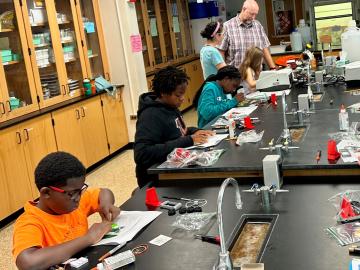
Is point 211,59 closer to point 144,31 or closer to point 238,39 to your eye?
point 238,39

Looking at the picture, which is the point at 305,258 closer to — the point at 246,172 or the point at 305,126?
the point at 246,172

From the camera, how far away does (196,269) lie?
59.6 inches

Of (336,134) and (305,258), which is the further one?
(336,134)

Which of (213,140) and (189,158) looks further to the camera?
(213,140)

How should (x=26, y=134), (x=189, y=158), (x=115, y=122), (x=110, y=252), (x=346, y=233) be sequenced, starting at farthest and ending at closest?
(x=115, y=122)
(x=26, y=134)
(x=189, y=158)
(x=110, y=252)
(x=346, y=233)

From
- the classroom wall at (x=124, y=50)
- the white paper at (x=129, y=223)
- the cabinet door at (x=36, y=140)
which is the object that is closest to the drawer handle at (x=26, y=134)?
the cabinet door at (x=36, y=140)

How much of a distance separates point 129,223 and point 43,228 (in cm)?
35

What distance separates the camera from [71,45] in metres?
5.18

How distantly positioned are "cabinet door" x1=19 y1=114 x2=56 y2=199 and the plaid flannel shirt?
1.95 m

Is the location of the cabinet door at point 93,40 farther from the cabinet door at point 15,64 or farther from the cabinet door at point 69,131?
the cabinet door at point 15,64

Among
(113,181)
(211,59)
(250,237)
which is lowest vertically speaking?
(113,181)

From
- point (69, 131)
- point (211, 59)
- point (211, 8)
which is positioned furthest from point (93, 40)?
point (211, 8)

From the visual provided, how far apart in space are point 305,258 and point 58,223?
90 cm

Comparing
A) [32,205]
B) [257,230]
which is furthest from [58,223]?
[257,230]
